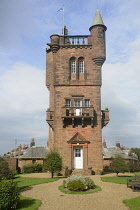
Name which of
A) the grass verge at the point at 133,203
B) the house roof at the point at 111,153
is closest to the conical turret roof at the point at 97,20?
the grass verge at the point at 133,203

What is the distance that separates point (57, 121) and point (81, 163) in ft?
17.8

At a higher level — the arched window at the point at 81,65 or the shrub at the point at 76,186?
the arched window at the point at 81,65

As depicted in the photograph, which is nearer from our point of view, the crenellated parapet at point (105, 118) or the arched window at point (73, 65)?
the crenellated parapet at point (105, 118)

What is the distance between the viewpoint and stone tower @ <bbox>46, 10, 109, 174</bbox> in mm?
25750

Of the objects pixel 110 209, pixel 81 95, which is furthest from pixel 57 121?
pixel 110 209

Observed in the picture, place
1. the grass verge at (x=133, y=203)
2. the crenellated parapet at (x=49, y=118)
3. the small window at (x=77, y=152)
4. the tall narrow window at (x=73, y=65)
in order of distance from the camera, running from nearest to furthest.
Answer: the grass verge at (x=133, y=203) < the small window at (x=77, y=152) < the crenellated parapet at (x=49, y=118) < the tall narrow window at (x=73, y=65)

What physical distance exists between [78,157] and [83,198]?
12.1m

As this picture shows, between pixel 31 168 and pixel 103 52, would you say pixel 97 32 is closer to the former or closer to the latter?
pixel 103 52

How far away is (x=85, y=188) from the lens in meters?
15.8

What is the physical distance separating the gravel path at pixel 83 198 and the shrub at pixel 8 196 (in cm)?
142

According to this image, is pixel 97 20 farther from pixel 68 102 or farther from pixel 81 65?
pixel 68 102

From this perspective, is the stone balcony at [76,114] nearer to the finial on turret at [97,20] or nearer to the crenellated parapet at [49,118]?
the crenellated parapet at [49,118]

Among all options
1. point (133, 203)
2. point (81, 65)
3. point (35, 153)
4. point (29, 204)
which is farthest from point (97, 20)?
point (35, 153)

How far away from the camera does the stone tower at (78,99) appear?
25750 mm
